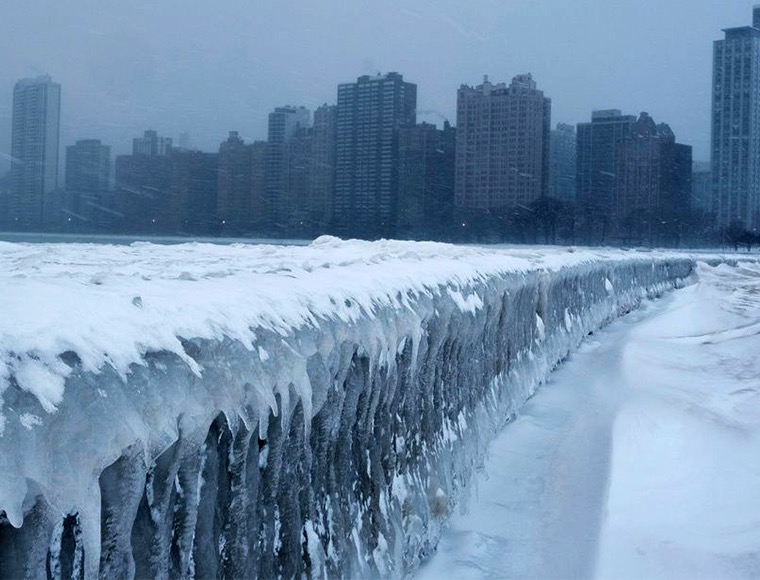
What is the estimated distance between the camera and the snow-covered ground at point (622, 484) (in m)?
4.20

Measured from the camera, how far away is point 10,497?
1.52m

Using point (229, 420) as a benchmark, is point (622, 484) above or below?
below

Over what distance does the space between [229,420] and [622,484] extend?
3.69 metres

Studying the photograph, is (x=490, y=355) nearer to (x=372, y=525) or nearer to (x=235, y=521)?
(x=372, y=525)

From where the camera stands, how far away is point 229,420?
2.25m

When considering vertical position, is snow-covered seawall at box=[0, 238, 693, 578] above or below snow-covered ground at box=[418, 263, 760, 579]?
above

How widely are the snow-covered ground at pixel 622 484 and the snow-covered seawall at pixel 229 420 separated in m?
0.41

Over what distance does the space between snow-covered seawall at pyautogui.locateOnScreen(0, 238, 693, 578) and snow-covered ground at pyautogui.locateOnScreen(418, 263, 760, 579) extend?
1.35ft

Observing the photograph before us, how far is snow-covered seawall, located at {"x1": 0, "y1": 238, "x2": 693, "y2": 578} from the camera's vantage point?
1657 millimetres

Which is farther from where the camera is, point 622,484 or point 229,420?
point 622,484

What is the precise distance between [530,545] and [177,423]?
9.36ft

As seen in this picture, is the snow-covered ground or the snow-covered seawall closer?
the snow-covered seawall

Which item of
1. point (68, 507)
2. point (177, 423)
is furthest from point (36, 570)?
point (177, 423)

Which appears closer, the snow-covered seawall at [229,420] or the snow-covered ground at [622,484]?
the snow-covered seawall at [229,420]
